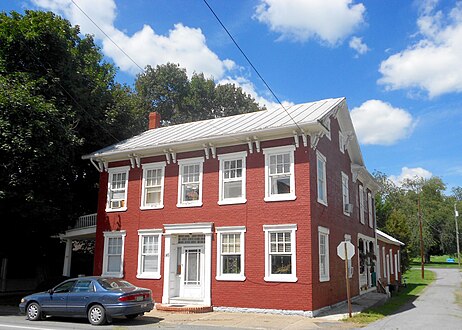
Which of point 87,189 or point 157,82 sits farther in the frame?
point 157,82

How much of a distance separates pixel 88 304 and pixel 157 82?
39676mm

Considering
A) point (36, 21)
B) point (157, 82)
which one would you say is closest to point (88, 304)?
point (36, 21)

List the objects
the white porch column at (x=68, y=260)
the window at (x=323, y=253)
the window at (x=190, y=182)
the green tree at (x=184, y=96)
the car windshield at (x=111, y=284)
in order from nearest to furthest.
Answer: the car windshield at (x=111, y=284)
the window at (x=323, y=253)
the window at (x=190, y=182)
the white porch column at (x=68, y=260)
the green tree at (x=184, y=96)

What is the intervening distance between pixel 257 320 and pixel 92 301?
5.44 metres

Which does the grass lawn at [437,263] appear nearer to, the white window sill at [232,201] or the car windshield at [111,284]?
the white window sill at [232,201]

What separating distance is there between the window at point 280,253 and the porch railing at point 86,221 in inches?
423

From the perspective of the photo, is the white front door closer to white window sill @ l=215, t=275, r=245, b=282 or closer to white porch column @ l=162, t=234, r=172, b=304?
white porch column @ l=162, t=234, r=172, b=304

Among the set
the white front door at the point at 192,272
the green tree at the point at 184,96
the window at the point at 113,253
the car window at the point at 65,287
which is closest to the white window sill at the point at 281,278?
the white front door at the point at 192,272

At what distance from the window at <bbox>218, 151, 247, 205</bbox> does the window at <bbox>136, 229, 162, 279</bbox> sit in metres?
3.61

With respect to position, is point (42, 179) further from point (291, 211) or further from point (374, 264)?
point (374, 264)

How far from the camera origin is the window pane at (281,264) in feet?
53.6

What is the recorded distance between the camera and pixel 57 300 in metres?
14.6

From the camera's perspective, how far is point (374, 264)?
2797 cm

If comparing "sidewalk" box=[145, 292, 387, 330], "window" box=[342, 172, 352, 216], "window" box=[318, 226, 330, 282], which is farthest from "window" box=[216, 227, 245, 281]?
"window" box=[342, 172, 352, 216]
